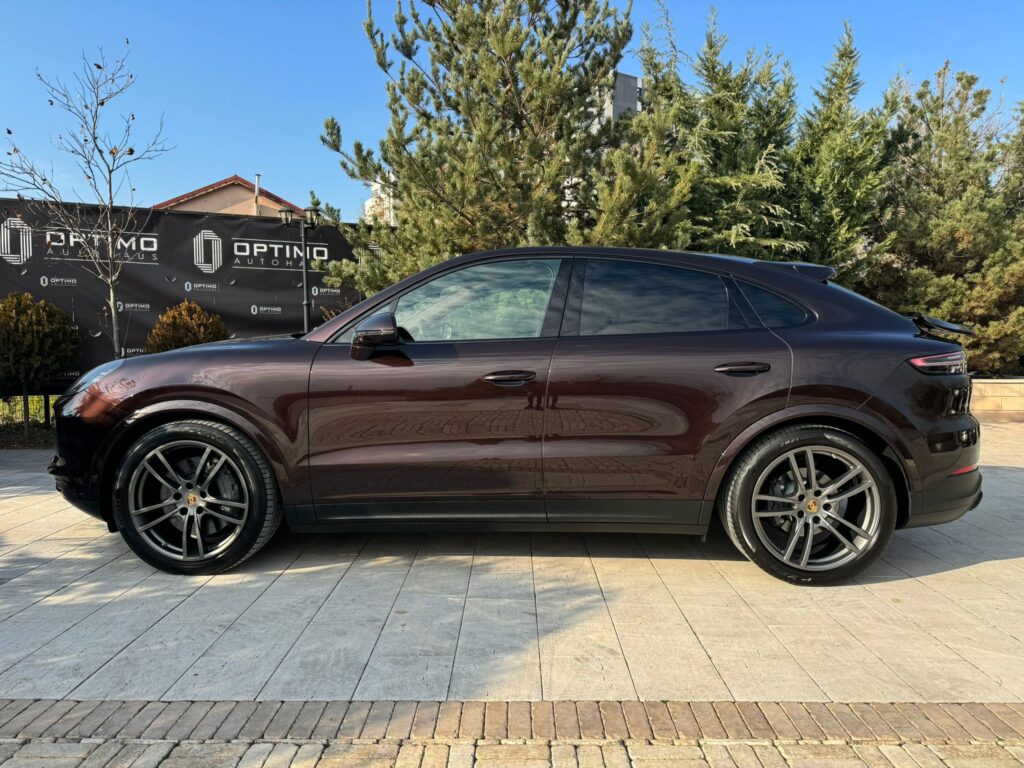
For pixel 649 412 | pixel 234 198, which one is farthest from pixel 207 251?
pixel 234 198

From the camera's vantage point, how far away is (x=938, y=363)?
3.29m

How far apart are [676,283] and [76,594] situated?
11.3ft

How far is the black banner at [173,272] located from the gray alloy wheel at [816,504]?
6.41m

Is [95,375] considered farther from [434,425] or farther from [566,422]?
[566,422]

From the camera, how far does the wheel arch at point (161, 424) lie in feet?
11.2

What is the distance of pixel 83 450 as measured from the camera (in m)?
3.50

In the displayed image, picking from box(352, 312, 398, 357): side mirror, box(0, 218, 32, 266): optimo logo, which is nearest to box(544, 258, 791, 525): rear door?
box(352, 312, 398, 357): side mirror

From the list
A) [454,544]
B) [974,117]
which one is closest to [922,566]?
[454,544]

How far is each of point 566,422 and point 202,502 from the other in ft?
6.37

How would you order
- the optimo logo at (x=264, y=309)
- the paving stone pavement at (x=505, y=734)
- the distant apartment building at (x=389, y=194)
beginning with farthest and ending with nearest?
the optimo logo at (x=264, y=309)
the distant apartment building at (x=389, y=194)
the paving stone pavement at (x=505, y=734)

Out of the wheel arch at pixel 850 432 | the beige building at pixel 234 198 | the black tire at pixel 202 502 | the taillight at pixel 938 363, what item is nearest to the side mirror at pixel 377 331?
the black tire at pixel 202 502

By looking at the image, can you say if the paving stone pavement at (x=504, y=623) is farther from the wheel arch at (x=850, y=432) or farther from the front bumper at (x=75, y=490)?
the wheel arch at (x=850, y=432)

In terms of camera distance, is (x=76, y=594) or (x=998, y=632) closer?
(x=998, y=632)

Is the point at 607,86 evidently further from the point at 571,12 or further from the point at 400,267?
the point at 400,267
